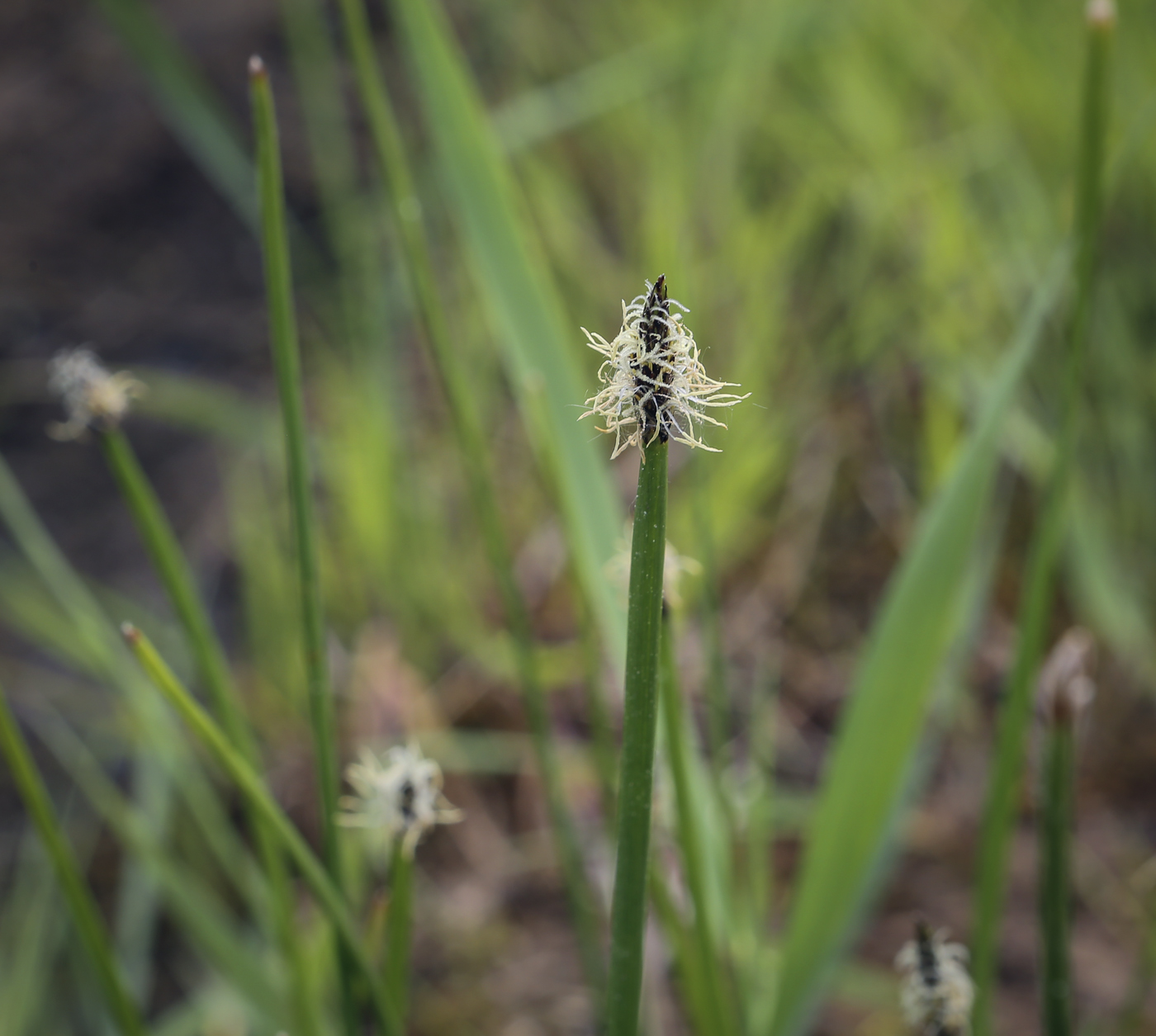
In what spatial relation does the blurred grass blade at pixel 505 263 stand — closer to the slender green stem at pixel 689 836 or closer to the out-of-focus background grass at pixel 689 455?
the out-of-focus background grass at pixel 689 455

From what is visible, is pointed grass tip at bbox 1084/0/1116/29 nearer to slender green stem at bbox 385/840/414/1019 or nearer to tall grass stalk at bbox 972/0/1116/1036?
tall grass stalk at bbox 972/0/1116/1036

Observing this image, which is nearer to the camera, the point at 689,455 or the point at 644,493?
the point at 644,493

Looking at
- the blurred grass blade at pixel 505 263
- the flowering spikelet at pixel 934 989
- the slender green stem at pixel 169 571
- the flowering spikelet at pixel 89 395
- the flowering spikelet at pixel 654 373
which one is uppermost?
the blurred grass blade at pixel 505 263

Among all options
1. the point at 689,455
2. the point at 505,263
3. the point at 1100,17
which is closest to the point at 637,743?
the point at 1100,17

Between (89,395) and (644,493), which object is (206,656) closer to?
(89,395)

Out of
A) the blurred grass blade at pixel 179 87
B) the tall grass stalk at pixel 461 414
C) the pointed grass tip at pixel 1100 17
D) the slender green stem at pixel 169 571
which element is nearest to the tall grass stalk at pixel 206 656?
the slender green stem at pixel 169 571
